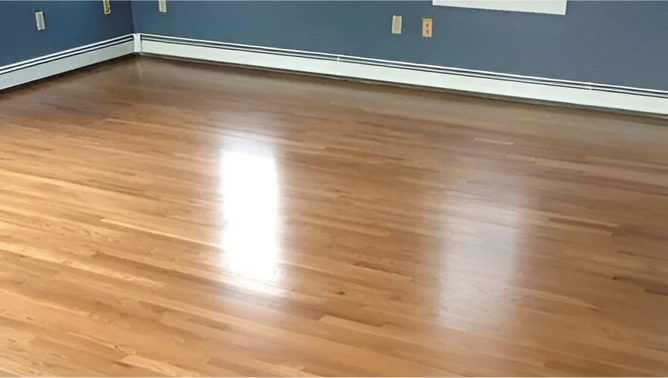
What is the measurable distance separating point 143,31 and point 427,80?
2.29m

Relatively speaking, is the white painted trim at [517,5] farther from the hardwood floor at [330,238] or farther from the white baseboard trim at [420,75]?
the hardwood floor at [330,238]

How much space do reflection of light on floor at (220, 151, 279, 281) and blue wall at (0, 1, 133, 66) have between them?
6.65 ft

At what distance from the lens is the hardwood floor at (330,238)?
7.27 feet

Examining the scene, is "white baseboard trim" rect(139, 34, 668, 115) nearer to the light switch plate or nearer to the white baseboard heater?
the white baseboard heater

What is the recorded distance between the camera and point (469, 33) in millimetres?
4688

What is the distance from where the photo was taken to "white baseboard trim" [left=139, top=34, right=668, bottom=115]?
173 inches

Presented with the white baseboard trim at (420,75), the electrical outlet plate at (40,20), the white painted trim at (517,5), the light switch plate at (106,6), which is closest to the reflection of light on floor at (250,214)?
the white baseboard trim at (420,75)

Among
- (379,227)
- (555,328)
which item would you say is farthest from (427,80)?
(555,328)

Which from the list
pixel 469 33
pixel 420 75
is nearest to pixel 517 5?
pixel 469 33

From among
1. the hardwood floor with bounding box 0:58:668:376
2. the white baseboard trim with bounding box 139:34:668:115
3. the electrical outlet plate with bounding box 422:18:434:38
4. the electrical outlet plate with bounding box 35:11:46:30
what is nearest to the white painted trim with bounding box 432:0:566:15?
the electrical outlet plate with bounding box 422:18:434:38

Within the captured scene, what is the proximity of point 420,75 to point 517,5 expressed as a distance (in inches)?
29.8

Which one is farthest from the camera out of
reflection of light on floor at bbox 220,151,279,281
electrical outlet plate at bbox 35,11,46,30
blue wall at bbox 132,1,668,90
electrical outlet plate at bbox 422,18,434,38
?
electrical outlet plate at bbox 35,11,46,30

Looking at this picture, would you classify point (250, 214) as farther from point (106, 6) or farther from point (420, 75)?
point (106, 6)

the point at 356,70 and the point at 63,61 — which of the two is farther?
the point at 63,61
